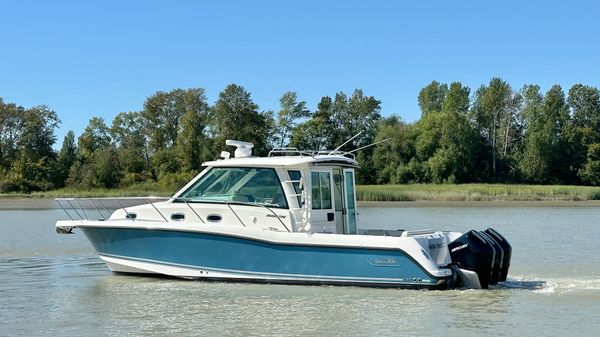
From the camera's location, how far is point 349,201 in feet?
43.5

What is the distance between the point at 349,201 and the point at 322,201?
61 cm

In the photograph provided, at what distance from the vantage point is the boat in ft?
38.0

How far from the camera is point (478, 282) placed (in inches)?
470

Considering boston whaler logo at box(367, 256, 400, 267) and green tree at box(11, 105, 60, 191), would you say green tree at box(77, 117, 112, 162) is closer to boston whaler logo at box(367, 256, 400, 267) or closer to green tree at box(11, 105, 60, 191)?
green tree at box(11, 105, 60, 191)

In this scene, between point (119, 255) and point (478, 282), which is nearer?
point (478, 282)

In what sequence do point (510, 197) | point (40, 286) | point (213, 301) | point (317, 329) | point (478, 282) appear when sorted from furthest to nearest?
point (510, 197), point (40, 286), point (478, 282), point (213, 301), point (317, 329)

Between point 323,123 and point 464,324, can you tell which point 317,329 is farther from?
point 323,123

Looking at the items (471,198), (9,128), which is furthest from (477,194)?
(9,128)

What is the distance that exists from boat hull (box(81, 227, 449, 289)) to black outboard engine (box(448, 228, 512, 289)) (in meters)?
0.69

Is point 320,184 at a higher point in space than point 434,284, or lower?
higher

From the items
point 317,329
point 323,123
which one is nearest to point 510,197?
point 323,123

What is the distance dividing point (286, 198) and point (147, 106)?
60.4 meters

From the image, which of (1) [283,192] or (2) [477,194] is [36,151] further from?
(1) [283,192]

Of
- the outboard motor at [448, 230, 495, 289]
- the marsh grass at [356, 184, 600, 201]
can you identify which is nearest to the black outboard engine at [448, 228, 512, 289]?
the outboard motor at [448, 230, 495, 289]
